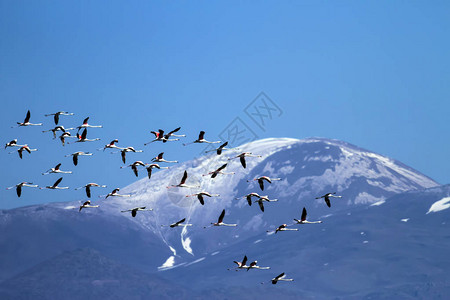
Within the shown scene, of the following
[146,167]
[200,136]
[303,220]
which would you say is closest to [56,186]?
[146,167]

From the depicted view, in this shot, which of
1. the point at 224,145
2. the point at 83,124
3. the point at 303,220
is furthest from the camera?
the point at 83,124

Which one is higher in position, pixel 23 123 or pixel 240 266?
pixel 23 123

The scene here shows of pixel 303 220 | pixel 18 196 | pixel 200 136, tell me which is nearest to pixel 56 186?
pixel 18 196

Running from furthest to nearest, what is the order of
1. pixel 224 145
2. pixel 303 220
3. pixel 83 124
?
pixel 83 124, pixel 303 220, pixel 224 145

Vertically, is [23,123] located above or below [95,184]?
above

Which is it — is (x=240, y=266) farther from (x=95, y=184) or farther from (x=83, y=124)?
(x=83, y=124)

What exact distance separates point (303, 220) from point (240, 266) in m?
6.49

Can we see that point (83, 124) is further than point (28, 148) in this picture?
Yes

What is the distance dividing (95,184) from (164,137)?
7.10m

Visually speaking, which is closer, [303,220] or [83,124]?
[303,220]

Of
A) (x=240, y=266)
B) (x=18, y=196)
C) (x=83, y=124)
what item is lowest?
(x=240, y=266)

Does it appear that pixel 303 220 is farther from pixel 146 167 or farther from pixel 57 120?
pixel 57 120

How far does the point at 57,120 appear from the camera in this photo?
6906cm

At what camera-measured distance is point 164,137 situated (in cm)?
6888
